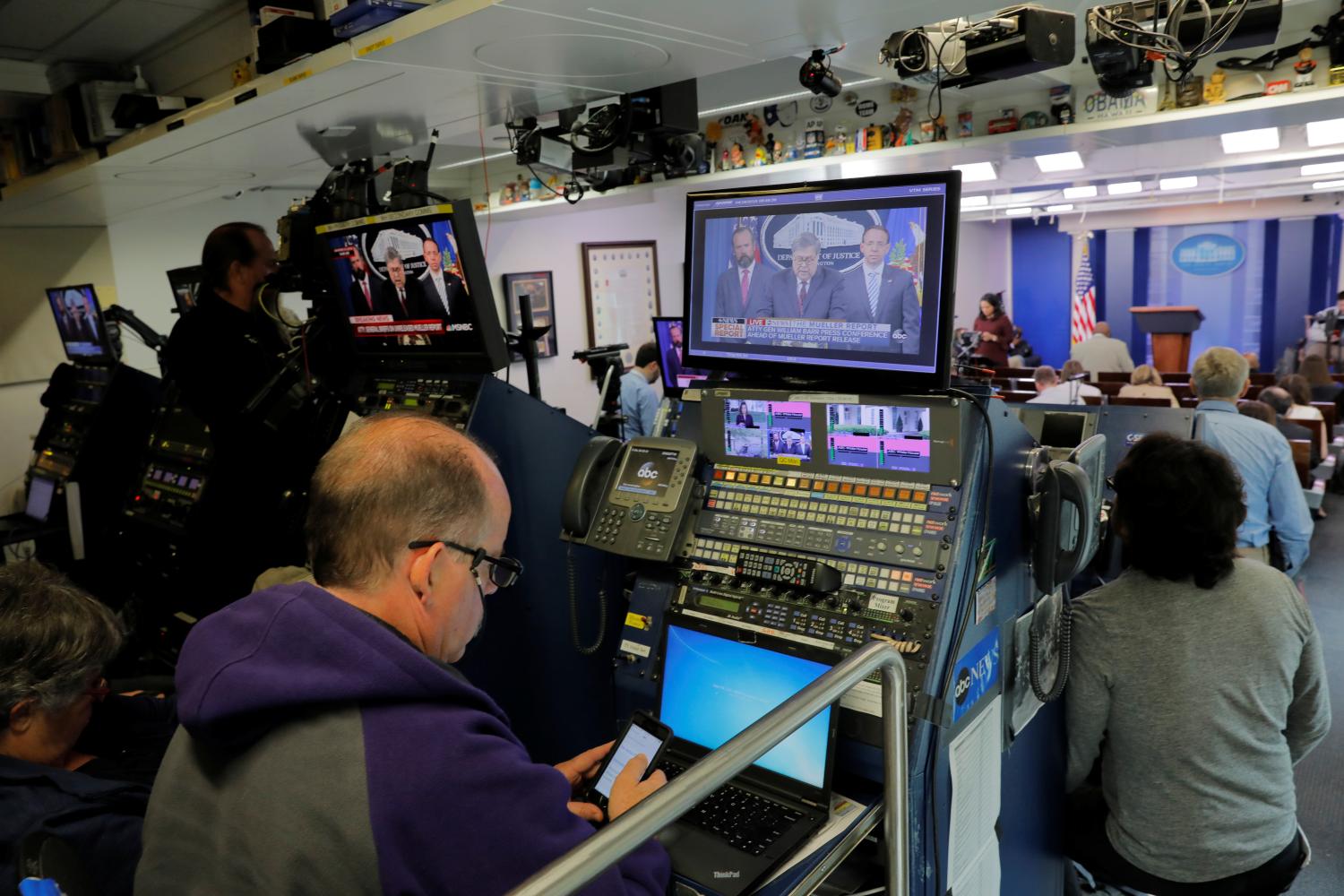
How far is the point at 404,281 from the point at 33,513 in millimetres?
3962

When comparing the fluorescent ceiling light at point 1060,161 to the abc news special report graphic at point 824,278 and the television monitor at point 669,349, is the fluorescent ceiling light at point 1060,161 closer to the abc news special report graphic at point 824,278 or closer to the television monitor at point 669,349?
the television monitor at point 669,349

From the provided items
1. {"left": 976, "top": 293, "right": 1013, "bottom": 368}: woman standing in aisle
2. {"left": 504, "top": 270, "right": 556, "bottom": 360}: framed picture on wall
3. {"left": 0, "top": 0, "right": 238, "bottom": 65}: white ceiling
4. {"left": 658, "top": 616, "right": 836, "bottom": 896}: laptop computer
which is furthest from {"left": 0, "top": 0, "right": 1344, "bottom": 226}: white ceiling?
{"left": 976, "top": 293, "right": 1013, "bottom": 368}: woman standing in aisle

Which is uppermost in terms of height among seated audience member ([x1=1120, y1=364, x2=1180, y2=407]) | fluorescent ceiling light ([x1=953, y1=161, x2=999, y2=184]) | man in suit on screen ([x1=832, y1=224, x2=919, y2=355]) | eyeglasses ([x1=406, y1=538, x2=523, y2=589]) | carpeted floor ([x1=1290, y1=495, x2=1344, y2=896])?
fluorescent ceiling light ([x1=953, y1=161, x2=999, y2=184])

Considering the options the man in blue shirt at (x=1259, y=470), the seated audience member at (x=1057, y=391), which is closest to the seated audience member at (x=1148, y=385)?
the seated audience member at (x=1057, y=391)

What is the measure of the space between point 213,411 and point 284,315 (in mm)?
447

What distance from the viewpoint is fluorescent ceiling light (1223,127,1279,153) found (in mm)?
6328

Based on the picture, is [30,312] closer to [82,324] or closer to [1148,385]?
[82,324]

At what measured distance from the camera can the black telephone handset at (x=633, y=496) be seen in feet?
7.00

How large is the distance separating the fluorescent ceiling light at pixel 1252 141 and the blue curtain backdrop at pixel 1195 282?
817 centimetres

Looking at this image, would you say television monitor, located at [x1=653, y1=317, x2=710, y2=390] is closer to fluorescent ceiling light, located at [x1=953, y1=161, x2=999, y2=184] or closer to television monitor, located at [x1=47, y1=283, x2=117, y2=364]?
fluorescent ceiling light, located at [x1=953, y1=161, x2=999, y2=184]

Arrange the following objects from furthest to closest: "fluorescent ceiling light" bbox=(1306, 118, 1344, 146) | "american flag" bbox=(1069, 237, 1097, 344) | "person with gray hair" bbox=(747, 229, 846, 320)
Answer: "american flag" bbox=(1069, 237, 1097, 344) → "fluorescent ceiling light" bbox=(1306, 118, 1344, 146) → "person with gray hair" bbox=(747, 229, 846, 320)

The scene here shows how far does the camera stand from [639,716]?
1.67m

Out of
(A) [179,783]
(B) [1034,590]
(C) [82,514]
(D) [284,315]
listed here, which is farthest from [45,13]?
(B) [1034,590]

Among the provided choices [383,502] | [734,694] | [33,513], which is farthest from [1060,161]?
[33,513]
